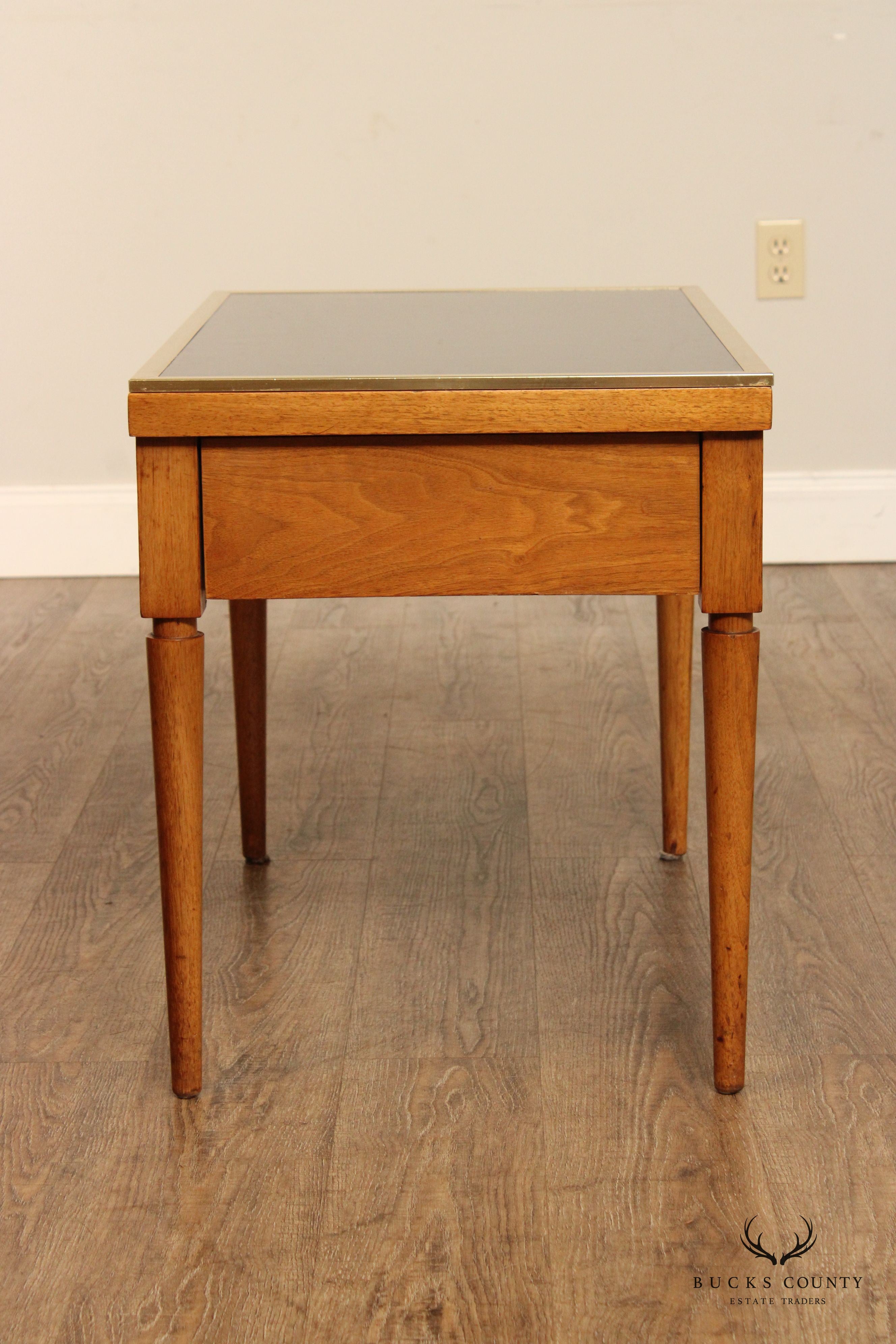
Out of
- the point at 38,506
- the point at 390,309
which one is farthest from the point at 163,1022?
the point at 38,506

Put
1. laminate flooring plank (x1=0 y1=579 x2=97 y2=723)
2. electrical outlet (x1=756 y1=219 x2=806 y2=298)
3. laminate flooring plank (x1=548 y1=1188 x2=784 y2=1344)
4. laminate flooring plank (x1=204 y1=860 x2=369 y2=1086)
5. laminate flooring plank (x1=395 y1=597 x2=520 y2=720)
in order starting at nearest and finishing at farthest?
laminate flooring plank (x1=548 y1=1188 x2=784 y2=1344) → laminate flooring plank (x1=204 y1=860 x2=369 y2=1086) → laminate flooring plank (x1=395 y1=597 x2=520 y2=720) → laminate flooring plank (x1=0 y1=579 x2=97 y2=723) → electrical outlet (x1=756 y1=219 x2=806 y2=298)

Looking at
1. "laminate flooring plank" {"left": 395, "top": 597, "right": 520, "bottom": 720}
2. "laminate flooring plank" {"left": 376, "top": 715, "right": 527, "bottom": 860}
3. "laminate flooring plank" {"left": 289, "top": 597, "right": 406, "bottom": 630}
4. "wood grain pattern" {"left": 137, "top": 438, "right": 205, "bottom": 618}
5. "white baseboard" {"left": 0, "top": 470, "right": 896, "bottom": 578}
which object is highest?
"wood grain pattern" {"left": 137, "top": 438, "right": 205, "bottom": 618}

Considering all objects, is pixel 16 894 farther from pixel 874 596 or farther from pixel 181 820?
pixel 874 596

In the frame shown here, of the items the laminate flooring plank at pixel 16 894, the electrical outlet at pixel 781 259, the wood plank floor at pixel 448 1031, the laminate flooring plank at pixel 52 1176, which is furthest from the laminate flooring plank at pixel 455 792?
the electrical outlet at pixel 781 259

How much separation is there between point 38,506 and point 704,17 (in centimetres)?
134

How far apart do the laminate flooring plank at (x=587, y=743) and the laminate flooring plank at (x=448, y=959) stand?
91 mm

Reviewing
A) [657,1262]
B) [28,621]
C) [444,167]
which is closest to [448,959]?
[657,1262]

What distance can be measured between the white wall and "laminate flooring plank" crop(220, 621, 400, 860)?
0.61 metres

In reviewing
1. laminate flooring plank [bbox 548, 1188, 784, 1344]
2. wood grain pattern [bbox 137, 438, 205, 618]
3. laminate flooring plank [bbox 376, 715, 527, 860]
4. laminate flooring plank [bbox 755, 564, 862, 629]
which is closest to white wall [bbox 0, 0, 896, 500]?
laminate flooring plank [bbox 755, 564, 862, 629]

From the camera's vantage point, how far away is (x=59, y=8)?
7.69 ft

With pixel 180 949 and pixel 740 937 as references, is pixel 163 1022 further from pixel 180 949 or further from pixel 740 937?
pixel 740 937

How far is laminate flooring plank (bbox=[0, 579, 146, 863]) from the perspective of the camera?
5.21 ft

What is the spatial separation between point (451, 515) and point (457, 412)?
73 mm

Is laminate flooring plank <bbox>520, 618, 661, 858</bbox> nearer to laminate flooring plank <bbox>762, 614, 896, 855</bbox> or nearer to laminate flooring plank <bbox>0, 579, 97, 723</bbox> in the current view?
laminate flooring plank <bbox>762, 614, 896, 855</bbox>
